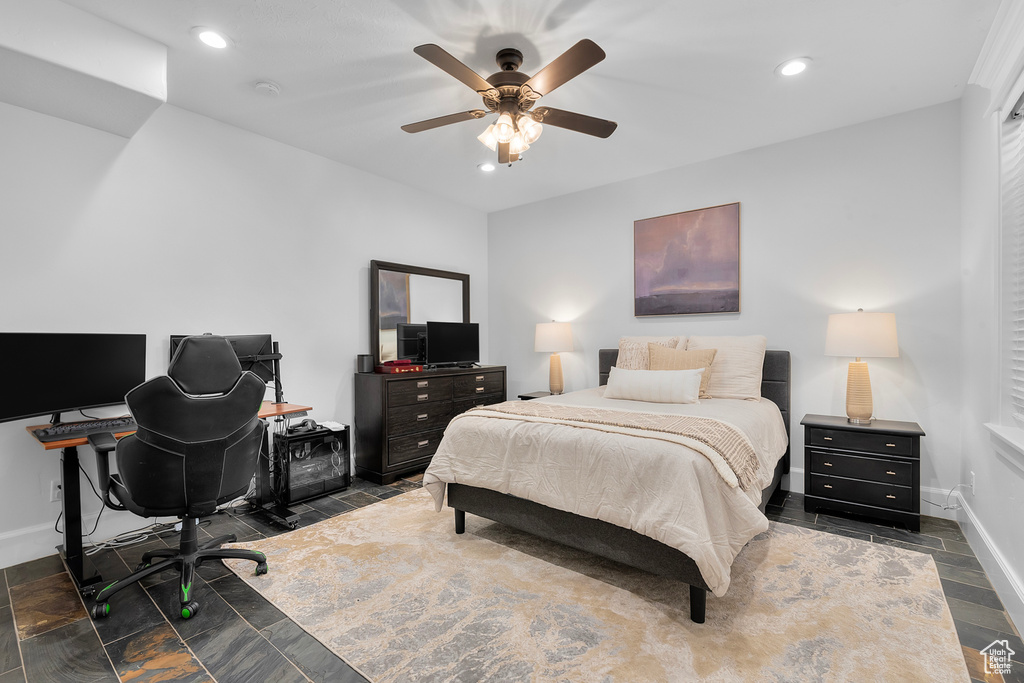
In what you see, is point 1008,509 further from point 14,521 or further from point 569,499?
point 14,521

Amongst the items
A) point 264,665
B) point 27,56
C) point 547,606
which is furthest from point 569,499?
point 27,56

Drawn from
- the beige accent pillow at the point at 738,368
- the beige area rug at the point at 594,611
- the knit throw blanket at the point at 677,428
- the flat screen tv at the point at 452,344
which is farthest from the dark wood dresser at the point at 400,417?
the beige accent pillow at the point at 738,368

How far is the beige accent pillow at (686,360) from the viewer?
362cm

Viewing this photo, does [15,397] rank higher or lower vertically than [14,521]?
higher

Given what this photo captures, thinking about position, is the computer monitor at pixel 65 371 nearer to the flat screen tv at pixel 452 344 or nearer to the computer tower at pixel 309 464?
the computer tower at pixel 309 464

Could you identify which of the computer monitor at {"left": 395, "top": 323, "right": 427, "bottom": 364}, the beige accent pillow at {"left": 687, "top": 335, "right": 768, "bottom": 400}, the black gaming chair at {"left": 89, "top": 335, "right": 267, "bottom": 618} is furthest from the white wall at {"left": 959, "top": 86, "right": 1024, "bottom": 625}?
the computer monitor at {"left": 395, "top": 323, "right": 427, "bottom": 364}

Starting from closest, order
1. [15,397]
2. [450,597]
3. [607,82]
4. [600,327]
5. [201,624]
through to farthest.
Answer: [201,624], [450,597], [15,397], [607,82], [600,327]

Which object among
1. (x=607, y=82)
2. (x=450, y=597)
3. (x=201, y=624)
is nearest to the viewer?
(x=201, y=624)

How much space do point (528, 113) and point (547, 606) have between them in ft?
8.16

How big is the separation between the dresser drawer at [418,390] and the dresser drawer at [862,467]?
3005 millimetres

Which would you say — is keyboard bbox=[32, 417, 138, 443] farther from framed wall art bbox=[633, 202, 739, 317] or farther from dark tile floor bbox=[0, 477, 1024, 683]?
framed wall art bbox=[633, 202, 739, 317]

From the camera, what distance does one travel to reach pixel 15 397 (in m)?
2.34

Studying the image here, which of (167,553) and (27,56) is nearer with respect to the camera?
(27,56)

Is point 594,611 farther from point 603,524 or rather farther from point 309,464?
point 309,464
